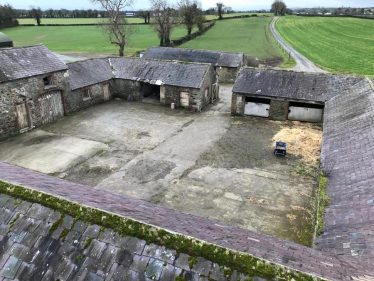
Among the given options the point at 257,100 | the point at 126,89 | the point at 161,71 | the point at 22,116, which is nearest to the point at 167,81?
the point at 161,71

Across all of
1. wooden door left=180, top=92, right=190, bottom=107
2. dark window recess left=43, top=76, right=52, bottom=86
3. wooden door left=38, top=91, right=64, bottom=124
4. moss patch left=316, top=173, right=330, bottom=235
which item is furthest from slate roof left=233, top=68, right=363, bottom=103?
dark window recess left=43, top=76, right=52, bottom=86

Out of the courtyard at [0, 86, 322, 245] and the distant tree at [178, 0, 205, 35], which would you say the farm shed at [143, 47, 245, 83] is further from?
the distant tree at [178, 0, 205, 35]

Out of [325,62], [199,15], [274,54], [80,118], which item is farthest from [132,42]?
[80,118]

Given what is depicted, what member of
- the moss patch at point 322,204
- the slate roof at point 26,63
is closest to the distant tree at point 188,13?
the slate roof at point 26,63

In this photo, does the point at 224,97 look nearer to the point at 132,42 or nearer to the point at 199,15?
the point at 132,42

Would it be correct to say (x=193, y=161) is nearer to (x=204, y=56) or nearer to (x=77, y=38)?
(x=204, y=56)

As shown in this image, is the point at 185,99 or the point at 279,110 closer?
the point at 279,110

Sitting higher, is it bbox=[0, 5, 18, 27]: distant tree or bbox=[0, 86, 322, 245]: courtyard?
bbox=[0, 5, 18, 27]: distant tree
